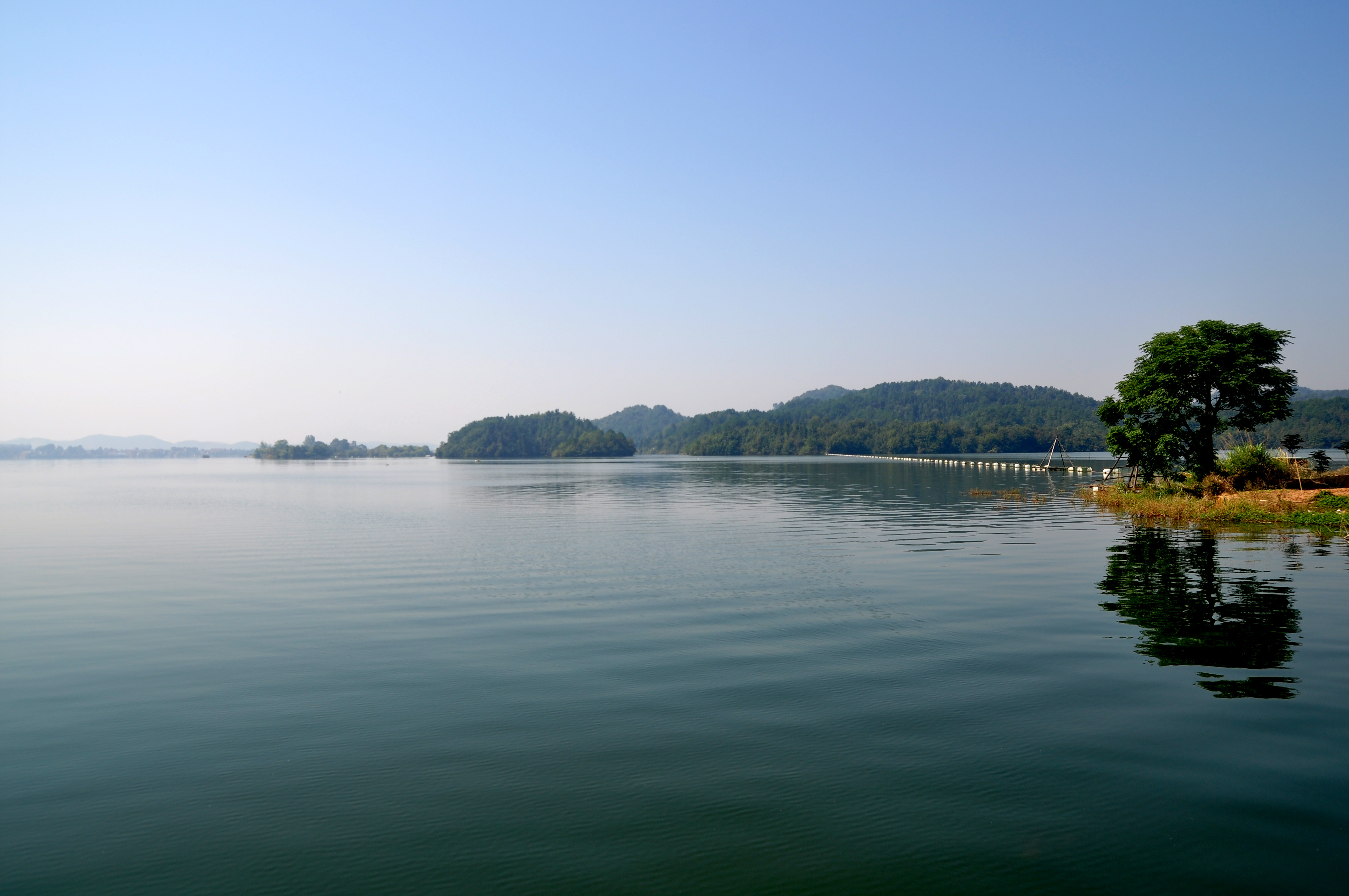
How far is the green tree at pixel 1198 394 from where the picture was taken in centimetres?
3819

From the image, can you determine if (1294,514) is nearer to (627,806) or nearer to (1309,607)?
(1309,607)

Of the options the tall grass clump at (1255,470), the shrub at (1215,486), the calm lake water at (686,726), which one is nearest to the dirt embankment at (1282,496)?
the shrub at (1215,486)

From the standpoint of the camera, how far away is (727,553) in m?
28.5

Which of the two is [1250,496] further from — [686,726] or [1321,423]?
[1321,423]

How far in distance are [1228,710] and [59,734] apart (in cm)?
1569

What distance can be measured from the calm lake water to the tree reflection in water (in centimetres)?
12

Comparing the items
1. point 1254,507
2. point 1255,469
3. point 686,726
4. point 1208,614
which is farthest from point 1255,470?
point 686,726

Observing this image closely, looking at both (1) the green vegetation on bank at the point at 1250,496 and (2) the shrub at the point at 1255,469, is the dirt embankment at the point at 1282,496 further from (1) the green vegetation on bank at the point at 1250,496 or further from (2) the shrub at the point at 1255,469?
(2) the shrub at the point at 1255,469

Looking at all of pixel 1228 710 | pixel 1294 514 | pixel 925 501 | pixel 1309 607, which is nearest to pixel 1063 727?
pixel 1228 710

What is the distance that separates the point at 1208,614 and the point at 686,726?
12806 millimetres

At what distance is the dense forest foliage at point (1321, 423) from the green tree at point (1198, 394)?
152 m

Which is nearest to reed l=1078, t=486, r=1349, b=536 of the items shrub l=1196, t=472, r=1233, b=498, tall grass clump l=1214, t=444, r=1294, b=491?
shrub l=1196, t=472, r=1233, b=498

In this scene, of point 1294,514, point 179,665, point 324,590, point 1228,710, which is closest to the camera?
point 1228,710

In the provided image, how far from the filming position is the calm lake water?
23.2ft
